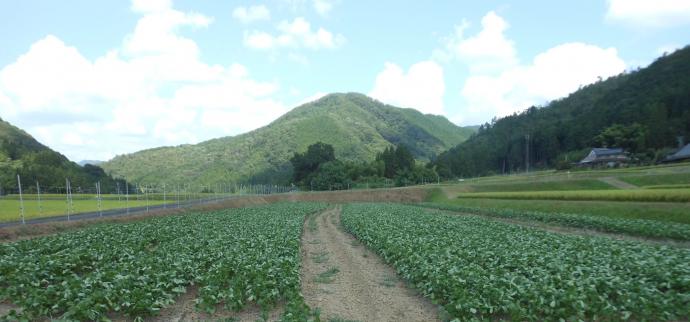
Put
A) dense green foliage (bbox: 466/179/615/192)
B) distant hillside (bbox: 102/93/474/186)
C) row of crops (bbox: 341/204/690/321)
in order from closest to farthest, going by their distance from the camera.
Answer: row of crops (bbox: 341/204/690/321), dense green foliage (bbox: 466/179/615/192), distant hillside (bbox: 102/93/474/186)

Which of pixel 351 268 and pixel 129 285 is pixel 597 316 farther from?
pixel 129 285

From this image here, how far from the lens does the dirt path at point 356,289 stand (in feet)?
33.2

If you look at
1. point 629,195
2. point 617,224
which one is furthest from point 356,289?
point 629,195

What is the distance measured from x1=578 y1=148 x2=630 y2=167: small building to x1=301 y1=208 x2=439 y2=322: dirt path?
81.0m

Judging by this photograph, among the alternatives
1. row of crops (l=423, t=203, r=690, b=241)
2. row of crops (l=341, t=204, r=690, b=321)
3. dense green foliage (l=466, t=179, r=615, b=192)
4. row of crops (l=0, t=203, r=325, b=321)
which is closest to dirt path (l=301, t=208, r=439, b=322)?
row of crops (l=341, t=204, r=690, b=321)

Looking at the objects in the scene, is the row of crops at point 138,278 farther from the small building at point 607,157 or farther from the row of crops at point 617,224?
the small building at point 607,157

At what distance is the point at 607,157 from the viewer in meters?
83.1

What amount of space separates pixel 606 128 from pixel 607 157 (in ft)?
67.5

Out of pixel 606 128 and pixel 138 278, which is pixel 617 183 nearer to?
pixel 138 278

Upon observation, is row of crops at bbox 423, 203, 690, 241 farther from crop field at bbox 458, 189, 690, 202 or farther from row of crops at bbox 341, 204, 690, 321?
row of crops at bbox 341, 204, 690, 321

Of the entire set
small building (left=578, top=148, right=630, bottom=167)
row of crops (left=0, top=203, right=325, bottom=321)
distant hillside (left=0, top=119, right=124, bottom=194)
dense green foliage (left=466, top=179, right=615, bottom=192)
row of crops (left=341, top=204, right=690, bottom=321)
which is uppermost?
distant hillside (left=0, top=119, right=124, bottom=194)

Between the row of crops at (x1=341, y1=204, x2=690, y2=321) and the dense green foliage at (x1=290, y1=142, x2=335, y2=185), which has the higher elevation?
the dense green foliage at (x1=290, y1=142, x2=335, y2=185)

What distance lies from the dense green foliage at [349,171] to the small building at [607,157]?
38.3 m

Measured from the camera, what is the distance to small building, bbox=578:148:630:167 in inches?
3206
